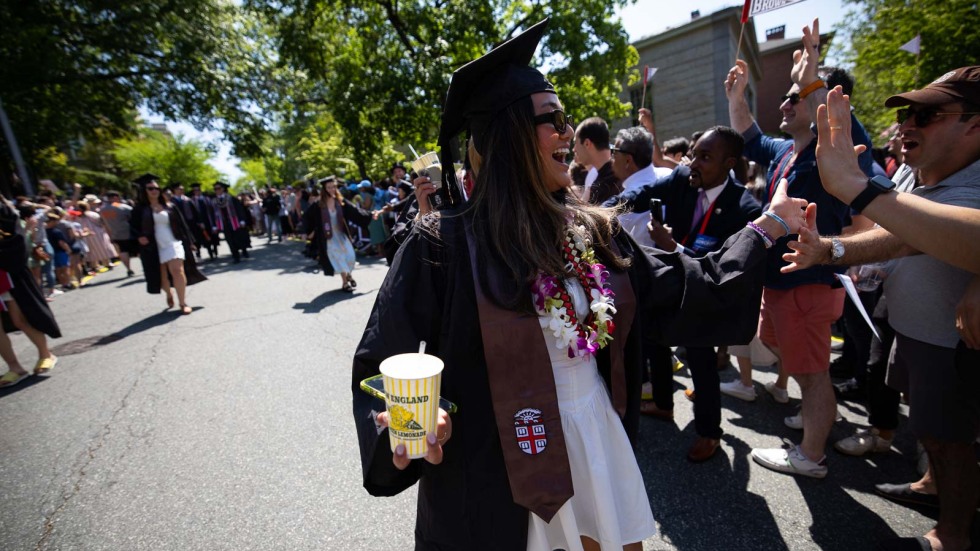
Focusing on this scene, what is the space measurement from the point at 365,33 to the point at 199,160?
3297cm

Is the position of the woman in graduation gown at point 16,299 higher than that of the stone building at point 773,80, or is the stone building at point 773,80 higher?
the stone building at point 773,80

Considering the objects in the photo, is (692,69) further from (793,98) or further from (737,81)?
(793,98)

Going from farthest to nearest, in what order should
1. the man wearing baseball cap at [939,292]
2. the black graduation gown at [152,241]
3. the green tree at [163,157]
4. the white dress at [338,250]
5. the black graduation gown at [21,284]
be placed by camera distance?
1. the green tree at [163,157]
2. the white dress at [338,250]
3. the black graduation gown at [152,241]
4. the black graduation gown at [21,284]
5. the man wearing baseball cap at [939,292]

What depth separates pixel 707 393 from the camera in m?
2.93

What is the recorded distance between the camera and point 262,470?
3117 millimetres

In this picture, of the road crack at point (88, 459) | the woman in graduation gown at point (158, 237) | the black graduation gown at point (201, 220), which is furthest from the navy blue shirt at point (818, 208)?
the black graduation gown at point (201, 220)

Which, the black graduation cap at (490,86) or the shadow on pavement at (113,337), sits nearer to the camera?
the black graduation cap at (490,86)

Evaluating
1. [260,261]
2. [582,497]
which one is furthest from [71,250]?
[582,497]

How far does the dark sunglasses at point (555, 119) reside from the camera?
1473mm

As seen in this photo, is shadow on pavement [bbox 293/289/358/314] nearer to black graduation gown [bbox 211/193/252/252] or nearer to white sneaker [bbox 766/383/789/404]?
white sneaker [bbox 766/383/789/404]

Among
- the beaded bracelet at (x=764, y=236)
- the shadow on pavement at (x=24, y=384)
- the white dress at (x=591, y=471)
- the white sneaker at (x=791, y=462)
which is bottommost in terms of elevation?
the white sneaker at (x=791, y=462)

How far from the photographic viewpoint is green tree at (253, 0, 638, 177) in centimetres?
1397

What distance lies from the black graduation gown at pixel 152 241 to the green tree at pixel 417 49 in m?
8.68

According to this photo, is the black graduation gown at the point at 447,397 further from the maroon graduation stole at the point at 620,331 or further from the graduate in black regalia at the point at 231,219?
the graduate in black regalia at the point at 231,219
